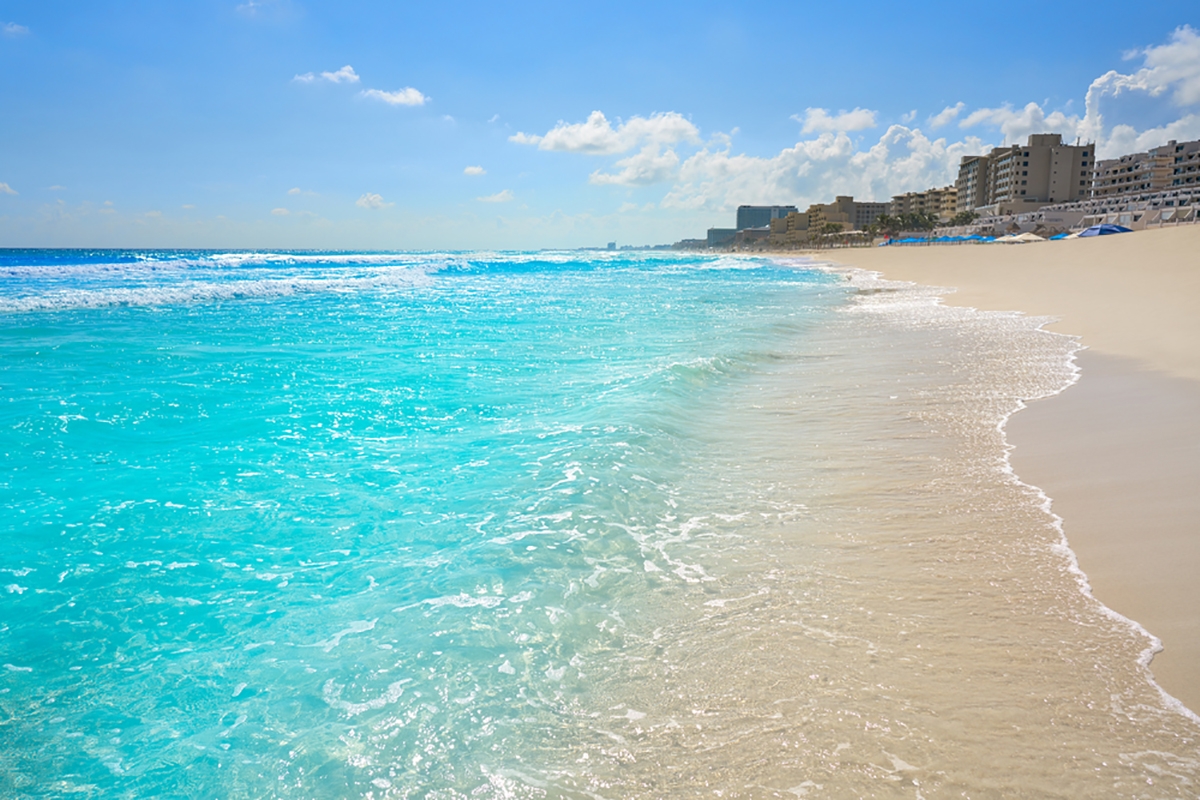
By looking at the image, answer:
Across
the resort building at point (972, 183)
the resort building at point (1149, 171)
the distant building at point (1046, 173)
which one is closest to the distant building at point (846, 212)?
the resort building at point (972, 183)

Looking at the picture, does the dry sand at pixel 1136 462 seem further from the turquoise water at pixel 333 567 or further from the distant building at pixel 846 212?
the distant building at pixel 846 212

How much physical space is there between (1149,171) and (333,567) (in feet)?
422

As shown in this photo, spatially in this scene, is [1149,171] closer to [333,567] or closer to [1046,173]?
[1046,173]

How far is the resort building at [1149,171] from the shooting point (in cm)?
9012

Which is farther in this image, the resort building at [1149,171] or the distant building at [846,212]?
the distant building at [846,212]

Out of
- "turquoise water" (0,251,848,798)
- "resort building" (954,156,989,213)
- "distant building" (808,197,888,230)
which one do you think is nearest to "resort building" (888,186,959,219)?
"resort building" (954,156,989,213)

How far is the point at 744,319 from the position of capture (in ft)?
61.4

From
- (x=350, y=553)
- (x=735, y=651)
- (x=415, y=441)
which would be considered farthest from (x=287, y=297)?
(x=735, y=651)

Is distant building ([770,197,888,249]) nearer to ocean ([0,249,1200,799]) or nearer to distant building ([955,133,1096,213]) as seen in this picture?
distant building ([955,133,1096,213])

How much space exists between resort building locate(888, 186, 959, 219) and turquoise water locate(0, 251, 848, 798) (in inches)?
5672

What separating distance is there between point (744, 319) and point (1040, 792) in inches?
676

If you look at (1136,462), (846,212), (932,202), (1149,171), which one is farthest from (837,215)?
(1136,462)

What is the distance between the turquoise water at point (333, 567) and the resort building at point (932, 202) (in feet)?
473

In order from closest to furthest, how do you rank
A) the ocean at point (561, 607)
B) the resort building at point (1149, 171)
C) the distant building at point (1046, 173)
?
1. the ocean at point (561, 607)
2. the resort building at point (1149, 171)
3. the distant building at point (1046, 173)
